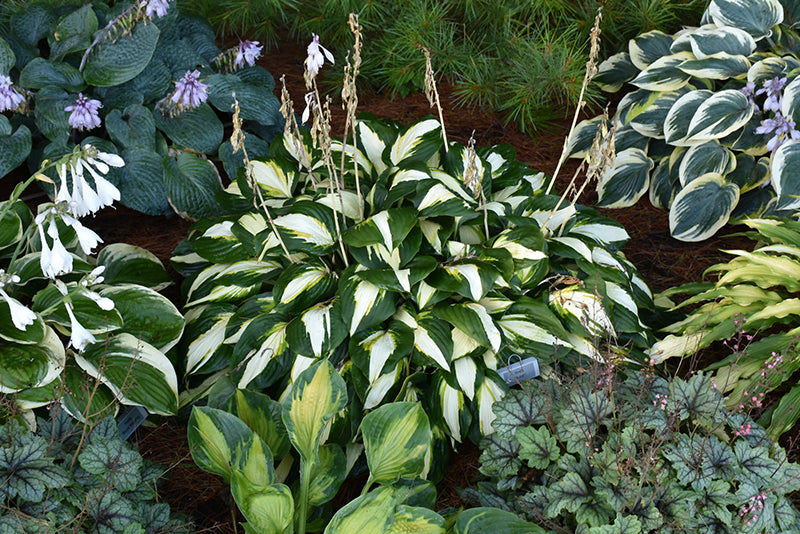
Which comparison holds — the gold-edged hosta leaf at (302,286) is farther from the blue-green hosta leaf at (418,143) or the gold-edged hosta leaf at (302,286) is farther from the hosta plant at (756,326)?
the hosta plant at (756,326)

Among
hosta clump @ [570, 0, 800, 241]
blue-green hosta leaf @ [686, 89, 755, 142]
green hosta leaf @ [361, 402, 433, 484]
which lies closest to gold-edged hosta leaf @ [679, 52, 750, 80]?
hosta clump @ [570, 0, 800, 241]

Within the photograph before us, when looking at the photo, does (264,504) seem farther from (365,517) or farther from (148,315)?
(148,315)

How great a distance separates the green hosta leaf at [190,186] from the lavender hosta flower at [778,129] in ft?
6.90

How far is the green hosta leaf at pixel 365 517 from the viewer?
5.16 feet

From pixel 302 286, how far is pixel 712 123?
1802mm

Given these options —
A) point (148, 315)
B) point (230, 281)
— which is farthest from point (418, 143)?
point (148, 315)

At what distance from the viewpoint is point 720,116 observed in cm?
289

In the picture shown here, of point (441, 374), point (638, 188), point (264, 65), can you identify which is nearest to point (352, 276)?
point (441, 374)

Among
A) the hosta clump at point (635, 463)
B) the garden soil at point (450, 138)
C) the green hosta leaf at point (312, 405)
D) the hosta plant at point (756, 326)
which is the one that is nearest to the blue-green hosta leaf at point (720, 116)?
the garden soil at point (450, 138)

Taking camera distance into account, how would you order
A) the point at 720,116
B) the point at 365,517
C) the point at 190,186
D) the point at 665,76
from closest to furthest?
the point at 365,517 < the point at 190,186 < the point at 720,116 < the point at 665,76

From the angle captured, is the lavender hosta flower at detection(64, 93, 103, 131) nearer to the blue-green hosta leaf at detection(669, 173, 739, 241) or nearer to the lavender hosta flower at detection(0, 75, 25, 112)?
the lavender hosta flower at detection(0, 75, 25, 112)

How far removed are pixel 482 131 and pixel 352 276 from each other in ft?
5.48

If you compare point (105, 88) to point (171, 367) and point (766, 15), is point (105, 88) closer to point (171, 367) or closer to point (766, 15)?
point (171, 367)

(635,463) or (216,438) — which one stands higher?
(635,463)
